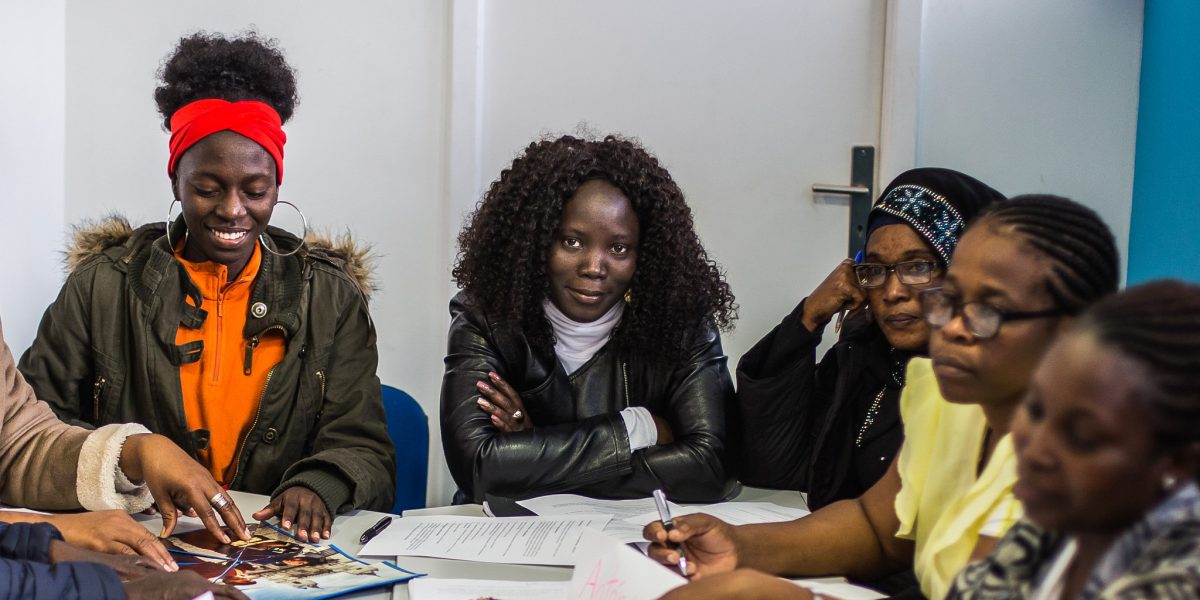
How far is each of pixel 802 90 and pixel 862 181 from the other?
34cm

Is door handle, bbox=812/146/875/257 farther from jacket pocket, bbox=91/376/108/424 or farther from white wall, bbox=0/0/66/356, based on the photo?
white wall, bbox=0/0/66/356

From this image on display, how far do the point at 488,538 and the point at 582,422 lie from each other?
1.75 ft

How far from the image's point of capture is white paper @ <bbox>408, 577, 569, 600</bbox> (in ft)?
4.86

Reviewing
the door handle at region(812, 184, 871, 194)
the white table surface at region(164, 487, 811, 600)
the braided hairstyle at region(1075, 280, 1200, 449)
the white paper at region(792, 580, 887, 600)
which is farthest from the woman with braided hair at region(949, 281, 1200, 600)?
the door handle at region(812, 184, 871, 194)

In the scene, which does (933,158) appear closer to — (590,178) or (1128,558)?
(590,178)

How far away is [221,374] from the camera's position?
2396mm

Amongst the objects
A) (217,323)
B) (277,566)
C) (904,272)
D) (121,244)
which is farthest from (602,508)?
(121,244)

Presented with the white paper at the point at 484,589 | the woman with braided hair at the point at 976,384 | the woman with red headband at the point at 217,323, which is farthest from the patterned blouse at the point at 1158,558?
the woman with red headband at the point at 217,323

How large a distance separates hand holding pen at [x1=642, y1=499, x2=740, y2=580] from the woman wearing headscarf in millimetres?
648

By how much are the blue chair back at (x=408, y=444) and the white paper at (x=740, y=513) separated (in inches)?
37.1

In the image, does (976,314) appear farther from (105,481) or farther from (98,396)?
(98,396)

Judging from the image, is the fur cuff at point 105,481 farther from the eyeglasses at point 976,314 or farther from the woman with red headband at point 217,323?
the eyeglasses at point 976,314

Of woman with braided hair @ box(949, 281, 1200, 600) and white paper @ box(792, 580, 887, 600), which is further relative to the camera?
white paper @ box(792, 580, 887, 600)

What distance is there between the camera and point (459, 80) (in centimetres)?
341
